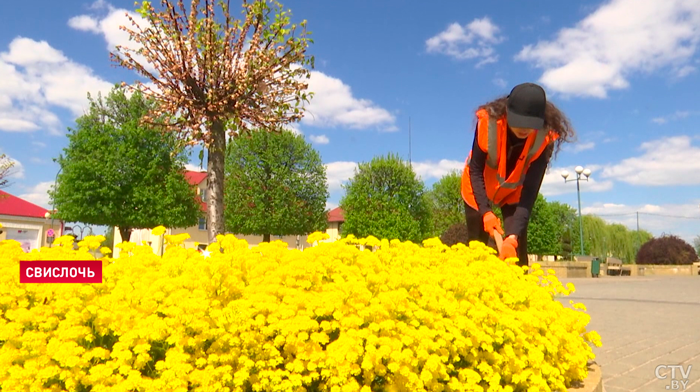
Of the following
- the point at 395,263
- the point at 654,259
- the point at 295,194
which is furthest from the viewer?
the point at 654,259

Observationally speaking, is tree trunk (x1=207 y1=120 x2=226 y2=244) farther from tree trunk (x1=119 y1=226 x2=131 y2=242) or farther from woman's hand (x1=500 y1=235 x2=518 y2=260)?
tree trunk (x1=119 y1=226 x2=131 y2=242)

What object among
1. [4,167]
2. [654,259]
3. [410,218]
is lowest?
[654,259]

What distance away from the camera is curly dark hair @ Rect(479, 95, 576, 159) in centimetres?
414

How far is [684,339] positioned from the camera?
553 centimetres

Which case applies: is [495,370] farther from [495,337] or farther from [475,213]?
[475,213]

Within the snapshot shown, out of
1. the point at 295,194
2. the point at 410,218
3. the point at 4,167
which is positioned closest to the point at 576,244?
the point at 410,218

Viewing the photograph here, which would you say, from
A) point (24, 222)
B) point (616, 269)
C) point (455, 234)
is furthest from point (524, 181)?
point (24, 222)

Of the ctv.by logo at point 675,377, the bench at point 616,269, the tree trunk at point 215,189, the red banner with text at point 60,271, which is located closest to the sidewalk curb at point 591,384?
the ctv.by logo at point 675,377

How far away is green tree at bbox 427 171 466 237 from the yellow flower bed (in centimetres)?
3210

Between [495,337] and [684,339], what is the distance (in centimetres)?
421

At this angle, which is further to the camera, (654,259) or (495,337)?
(654,259)

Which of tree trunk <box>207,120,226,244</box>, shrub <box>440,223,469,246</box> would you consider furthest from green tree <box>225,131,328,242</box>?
tree trunk <box>207,120,226,244</box>

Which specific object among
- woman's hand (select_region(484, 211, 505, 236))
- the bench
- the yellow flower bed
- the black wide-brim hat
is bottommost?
the bench

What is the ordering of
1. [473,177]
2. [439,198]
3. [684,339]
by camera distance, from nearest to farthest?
[473,177]
[684,339]
[439,198]
